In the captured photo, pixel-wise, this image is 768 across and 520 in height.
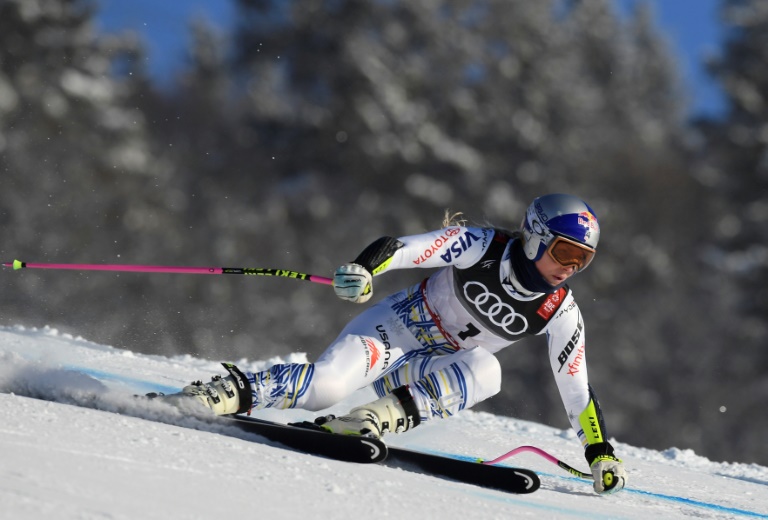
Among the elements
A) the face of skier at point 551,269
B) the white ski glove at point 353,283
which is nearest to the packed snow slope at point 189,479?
the white ski glove at point 353,283

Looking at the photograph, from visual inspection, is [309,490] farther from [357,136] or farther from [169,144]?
[169,144]

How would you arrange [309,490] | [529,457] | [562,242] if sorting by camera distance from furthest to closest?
[529,457] → [562,242] → [309,490]

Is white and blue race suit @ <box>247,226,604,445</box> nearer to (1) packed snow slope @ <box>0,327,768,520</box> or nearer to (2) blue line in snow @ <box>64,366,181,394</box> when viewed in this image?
(1) packed snow slope @ <box>0,327,768,520</box>

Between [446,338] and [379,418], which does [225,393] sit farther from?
[446,338]

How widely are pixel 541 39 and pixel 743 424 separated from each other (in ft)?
37.1

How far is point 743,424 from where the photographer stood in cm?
2689

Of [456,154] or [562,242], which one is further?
[456,154]

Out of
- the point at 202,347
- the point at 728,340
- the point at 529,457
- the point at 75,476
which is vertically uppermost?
the point at 728,340

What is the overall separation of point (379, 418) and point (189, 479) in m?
1.34

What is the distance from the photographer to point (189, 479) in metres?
2.98

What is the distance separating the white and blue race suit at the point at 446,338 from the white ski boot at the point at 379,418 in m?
0.05

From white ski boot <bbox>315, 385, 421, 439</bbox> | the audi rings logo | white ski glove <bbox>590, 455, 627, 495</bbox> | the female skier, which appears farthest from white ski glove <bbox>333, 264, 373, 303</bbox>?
white ski glove <bbox>590, 455, 627, 495</bbox>

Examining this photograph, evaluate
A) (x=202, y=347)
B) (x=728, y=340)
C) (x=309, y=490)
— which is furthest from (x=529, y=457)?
(x=728, y=340)

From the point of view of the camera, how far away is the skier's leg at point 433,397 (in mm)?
4184
